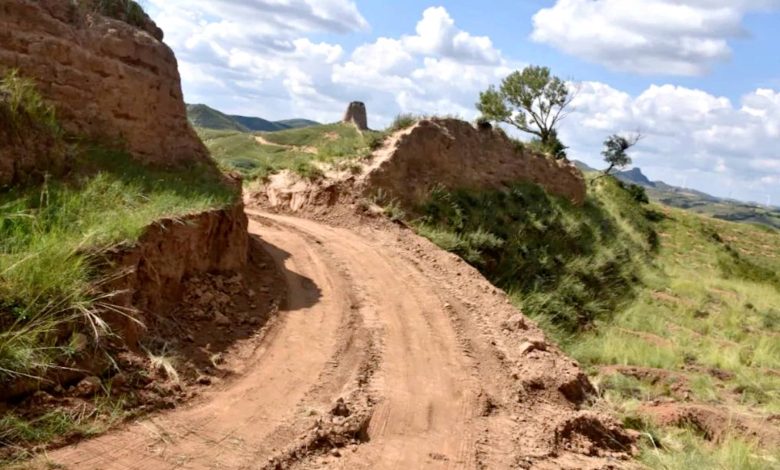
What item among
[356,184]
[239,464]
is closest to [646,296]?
[356,184]

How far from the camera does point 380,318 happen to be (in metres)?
7.77

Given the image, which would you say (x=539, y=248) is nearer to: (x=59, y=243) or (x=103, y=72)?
(x=103, y=72)

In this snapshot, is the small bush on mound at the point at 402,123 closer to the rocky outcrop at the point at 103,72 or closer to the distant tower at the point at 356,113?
the rocky outcrop at the point at 103,72

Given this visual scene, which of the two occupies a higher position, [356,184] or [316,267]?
[356,184]

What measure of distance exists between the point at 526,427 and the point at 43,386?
13.8 feet

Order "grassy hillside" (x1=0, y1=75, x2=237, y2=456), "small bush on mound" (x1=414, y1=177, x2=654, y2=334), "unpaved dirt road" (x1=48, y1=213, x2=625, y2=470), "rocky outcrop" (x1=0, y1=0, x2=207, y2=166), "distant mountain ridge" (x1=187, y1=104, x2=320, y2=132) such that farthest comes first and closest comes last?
"distant mountain ridge" (x1=187, y1=104, x2=320, y2=132) → "small bush on mound" (x1=414, y1=177, x2=654, y2=334) → "rocky outcrop" (x1=0, y1=0, x2=207, y2=166) → "unpaved dirt road" (x1=48, y1=213, x2=625, y2=470) → "grassy hillside" (x1=0, y1=75, x2=237, y2=456)

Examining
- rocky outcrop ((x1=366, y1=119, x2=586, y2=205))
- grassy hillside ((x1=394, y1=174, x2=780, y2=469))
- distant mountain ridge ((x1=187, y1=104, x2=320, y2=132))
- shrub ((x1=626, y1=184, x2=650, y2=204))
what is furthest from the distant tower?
rocky outcrop ((x1=366, y1=119, x2=586, y2=205))

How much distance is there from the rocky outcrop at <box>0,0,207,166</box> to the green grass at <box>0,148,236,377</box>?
834 millimetres

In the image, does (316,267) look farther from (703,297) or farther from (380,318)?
(703,297)

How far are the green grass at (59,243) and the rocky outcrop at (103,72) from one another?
83 cm

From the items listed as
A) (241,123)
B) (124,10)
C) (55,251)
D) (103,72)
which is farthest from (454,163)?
(241,123)

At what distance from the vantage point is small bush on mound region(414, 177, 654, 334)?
41.4 feet

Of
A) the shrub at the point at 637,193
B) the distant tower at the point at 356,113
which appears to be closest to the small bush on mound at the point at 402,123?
the shrub at the point at 637,193

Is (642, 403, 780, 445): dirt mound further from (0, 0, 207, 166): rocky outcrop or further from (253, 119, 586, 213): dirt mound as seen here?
(253, 119, 586, 213): dirt mound
